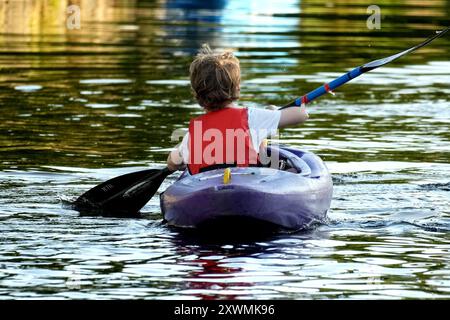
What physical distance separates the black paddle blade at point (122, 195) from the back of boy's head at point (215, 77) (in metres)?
1.45

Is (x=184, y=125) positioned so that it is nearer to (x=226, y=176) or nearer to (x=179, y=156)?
(x=179, y=156)

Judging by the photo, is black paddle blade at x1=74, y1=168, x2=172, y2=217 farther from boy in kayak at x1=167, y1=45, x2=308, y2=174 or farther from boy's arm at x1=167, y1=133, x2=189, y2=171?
boy in kayak at x1=167, y1=45, x2=308, y2=174

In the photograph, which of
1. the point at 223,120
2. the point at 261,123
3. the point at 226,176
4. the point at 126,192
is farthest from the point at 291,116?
the point at 126,192

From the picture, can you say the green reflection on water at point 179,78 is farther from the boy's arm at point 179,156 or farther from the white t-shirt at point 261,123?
the white t-shirt at point 261,123

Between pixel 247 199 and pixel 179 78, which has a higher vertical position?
pixel 247 199

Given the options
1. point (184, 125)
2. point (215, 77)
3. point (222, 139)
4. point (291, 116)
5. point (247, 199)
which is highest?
point (215, 77)

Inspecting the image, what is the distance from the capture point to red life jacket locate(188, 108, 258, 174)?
9.40 metres

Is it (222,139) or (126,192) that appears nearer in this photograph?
(222,139)

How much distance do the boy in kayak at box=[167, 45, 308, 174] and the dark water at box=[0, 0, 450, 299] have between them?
662 mm

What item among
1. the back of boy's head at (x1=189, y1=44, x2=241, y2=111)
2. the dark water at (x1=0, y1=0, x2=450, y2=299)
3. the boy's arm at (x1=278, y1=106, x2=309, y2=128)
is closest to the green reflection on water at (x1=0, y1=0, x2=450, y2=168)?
the dark water at (x1=0, y1=0, x2=450, y2=299)

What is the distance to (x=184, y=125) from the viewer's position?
1521 centimetres

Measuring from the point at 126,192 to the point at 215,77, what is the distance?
1.75m
